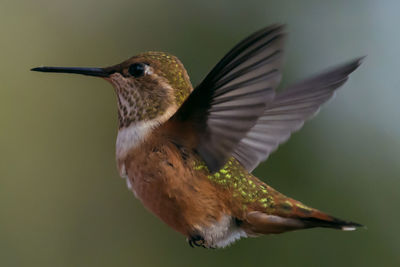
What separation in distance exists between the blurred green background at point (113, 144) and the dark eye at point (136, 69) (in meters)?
3.18

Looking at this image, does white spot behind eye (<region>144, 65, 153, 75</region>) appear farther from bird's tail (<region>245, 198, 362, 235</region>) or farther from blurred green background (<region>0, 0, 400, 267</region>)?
blurred green background (<region>0, 0, 400, 267</region>)

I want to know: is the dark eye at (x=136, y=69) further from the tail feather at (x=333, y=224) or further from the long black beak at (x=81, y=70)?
the tail feather at (x=333, y=224)

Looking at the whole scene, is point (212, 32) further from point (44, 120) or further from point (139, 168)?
point (139, 168)

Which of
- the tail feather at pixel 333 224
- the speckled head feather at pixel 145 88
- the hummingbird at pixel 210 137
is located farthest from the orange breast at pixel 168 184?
the tail feather at pixel 333 224

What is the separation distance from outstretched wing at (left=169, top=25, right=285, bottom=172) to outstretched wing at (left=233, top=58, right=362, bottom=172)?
419 mm

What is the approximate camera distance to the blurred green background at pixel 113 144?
541 centimetres

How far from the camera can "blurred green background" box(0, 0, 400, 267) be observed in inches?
213

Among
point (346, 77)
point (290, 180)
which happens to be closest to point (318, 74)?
point (346, 77)

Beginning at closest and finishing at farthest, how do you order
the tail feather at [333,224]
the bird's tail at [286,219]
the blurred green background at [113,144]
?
the tail feather at [333,224] → the bird's tail at [286,219] → the blurred green background at [113,144]

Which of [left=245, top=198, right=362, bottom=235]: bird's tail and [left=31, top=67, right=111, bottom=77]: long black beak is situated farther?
[left=245, top=198, right=362, bottom=235]: bird's tail

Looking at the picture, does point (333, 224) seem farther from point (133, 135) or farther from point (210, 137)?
point (133, 135)

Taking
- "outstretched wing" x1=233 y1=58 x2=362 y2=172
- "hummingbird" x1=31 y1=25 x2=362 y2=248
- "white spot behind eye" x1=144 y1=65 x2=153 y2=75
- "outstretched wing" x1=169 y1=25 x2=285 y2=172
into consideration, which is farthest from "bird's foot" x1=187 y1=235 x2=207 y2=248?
"white spot behind eye" x1=144 y1=65 x2=153 y2=75

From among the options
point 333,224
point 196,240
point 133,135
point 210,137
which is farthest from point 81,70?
point 333,224

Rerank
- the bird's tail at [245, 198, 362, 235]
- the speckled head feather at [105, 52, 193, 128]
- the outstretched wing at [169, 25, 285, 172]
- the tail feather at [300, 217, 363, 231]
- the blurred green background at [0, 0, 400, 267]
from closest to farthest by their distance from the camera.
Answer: the outstretched wing at [169, 25, 285, 172], the tail feather at [300, 217, 363, 231], the bird's tail at [245, 198, 362, 235], the speckled head feather at [105, 52, 193, 128], the blurred green background at [0, 0, 400, 267]
